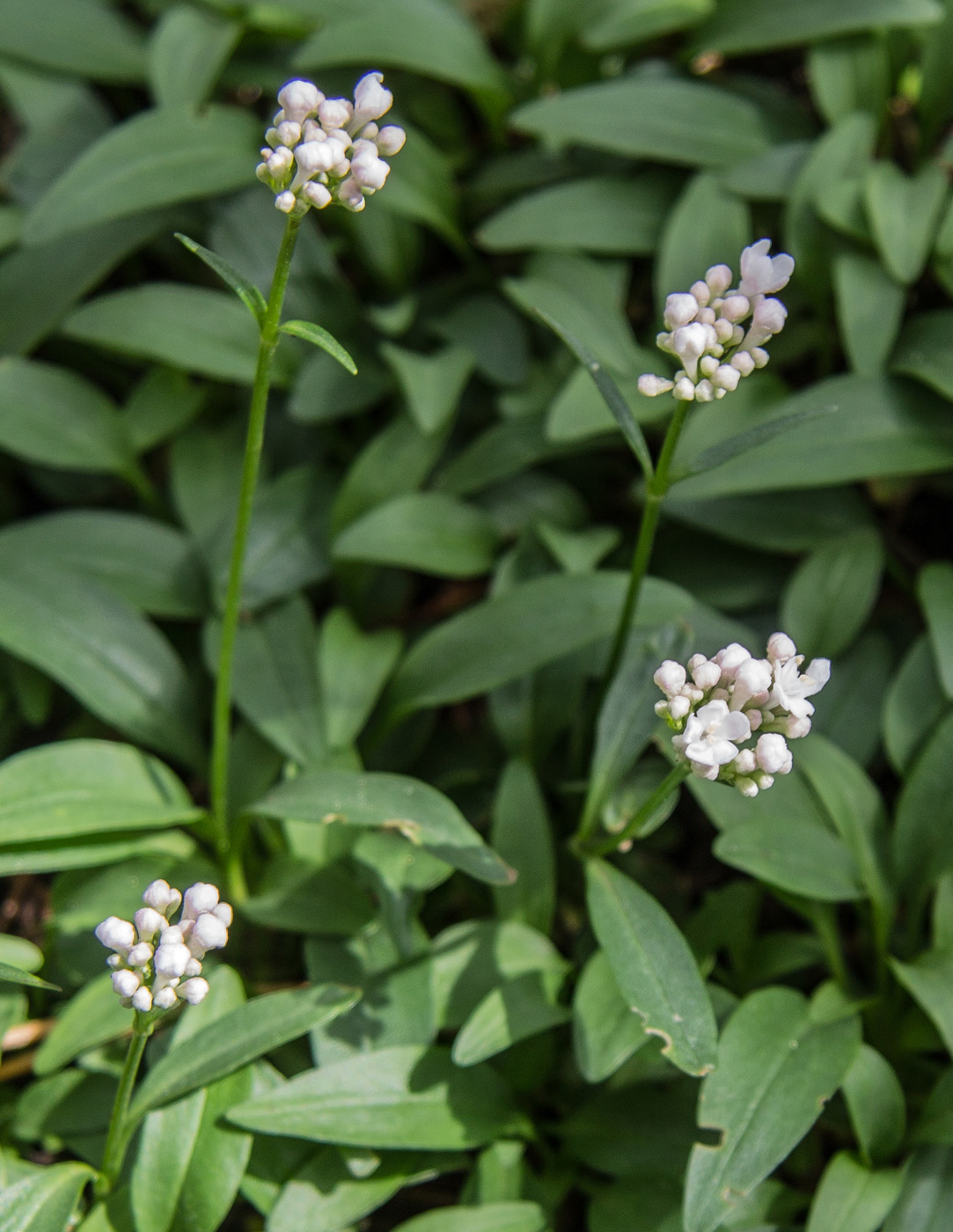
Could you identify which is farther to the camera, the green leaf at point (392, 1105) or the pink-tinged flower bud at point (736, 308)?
the green leaf at point (392, 1105)

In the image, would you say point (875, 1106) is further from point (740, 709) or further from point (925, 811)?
point (740, 709)

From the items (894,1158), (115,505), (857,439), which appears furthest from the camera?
(115,505)

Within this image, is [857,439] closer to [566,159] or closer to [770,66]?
[566,159]

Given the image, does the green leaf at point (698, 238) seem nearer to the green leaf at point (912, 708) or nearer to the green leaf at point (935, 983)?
the green leaf at point (912, 708)

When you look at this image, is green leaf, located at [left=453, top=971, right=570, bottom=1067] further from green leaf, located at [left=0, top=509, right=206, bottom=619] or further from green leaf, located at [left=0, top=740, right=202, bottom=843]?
green leaf, located at [left=0, top=509, right=206, bottom=619]

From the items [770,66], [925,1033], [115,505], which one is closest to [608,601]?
[925,1033]

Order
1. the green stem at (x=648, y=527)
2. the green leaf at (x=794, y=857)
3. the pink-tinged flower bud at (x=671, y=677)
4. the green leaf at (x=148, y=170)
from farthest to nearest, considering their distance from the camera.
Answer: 1. the green leaf at (x=148, y=170)
2. the green leaf at (x=794, y=857)
3. the green stem at (x=648, y=527)
4. the pink-tinged flower bud at (x=671, y=677)

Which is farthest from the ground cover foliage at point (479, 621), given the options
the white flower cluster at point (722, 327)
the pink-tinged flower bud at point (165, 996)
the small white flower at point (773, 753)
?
the small white flower at point (773, 753)
